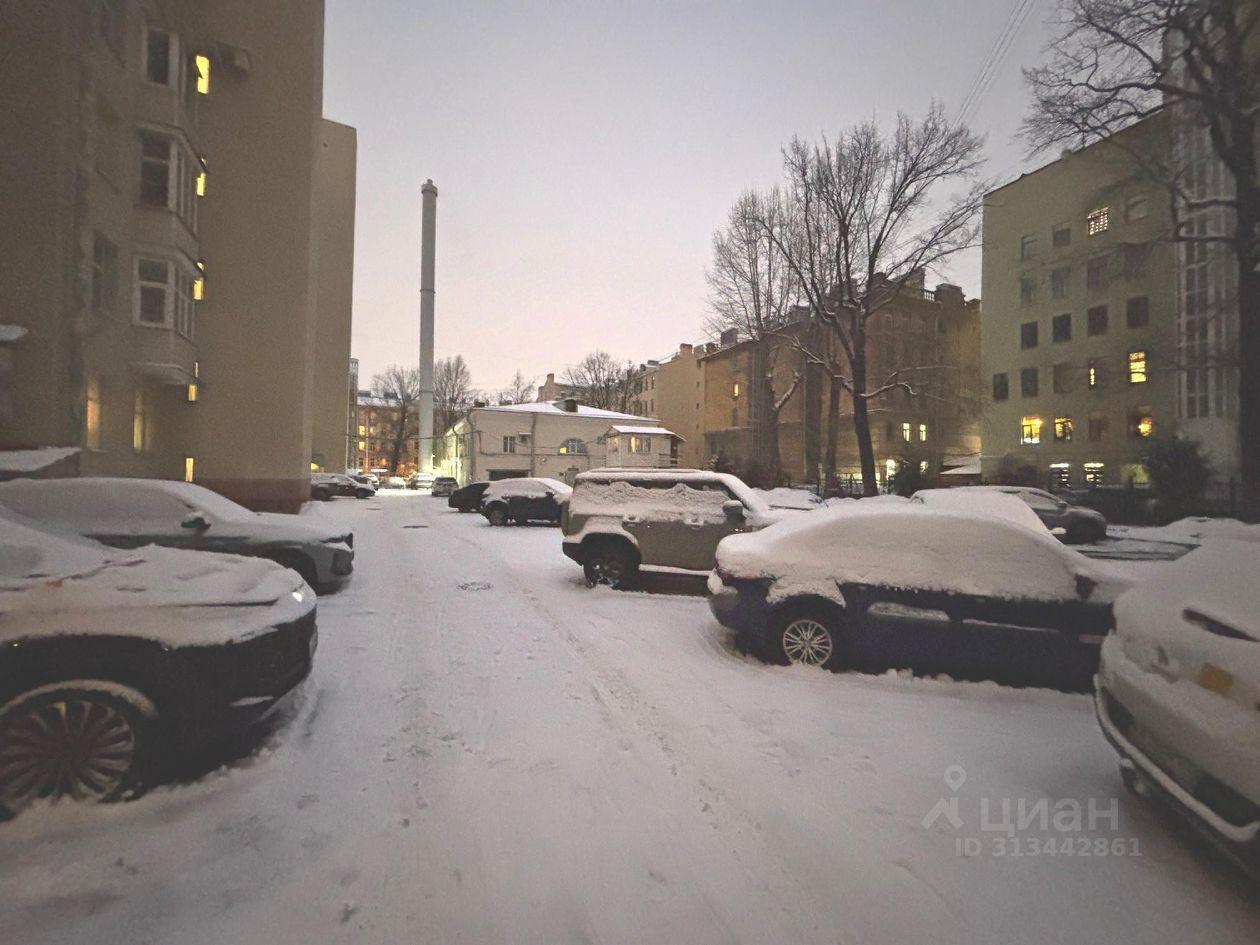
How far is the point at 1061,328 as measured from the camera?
3459 cm

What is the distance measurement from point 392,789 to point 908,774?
9.67 ft

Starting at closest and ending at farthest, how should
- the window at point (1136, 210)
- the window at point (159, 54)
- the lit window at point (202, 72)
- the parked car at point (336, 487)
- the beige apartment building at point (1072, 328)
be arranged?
the window at point (159, 54), the lit window at point (202, 72), the window at point (1136, 210), the beige apartment building at point (1072, 328), the parked car at point (336, 487)

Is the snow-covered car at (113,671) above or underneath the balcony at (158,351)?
underneath

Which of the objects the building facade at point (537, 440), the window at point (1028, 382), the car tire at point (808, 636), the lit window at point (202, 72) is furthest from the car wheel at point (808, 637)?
the building facade at point (537, 440)

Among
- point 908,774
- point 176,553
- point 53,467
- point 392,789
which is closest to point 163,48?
point 53,467

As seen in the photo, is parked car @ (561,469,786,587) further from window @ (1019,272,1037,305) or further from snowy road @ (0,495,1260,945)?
window @ (1019,272,1037,305)

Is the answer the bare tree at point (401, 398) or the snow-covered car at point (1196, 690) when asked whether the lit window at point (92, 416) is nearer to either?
the snow-covered car at point (1196, 690)

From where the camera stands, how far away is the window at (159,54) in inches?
618

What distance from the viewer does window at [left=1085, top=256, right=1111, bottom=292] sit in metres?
31.4

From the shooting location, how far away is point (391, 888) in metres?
2.47

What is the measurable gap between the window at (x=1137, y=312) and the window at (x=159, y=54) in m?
41.0

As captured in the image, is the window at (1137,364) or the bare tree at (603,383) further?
the bare tree at (603,383)

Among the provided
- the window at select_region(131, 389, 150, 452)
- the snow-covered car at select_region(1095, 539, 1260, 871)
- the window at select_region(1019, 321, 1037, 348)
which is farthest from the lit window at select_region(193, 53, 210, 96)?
the window at select_region(1019, 321, 1037, 348)

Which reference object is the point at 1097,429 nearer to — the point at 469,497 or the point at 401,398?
the point at 469,497
